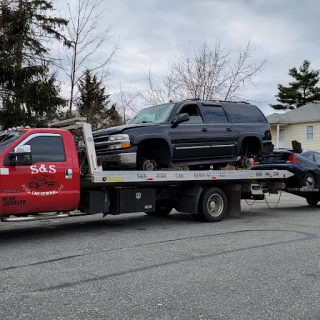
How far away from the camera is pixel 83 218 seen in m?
11.2

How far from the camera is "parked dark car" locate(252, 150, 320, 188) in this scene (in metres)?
12.2

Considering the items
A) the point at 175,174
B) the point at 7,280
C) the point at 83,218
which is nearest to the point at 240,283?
the point at 7,280

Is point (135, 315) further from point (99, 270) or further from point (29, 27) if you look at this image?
point (29, 27)

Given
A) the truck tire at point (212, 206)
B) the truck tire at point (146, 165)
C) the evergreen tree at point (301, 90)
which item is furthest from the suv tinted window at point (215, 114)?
the evergreen tree at point (301, 90)

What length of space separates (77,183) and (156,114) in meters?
2.71

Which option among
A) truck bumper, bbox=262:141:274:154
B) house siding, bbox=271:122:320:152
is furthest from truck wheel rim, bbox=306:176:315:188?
house siding, bbox=271:122:320:152

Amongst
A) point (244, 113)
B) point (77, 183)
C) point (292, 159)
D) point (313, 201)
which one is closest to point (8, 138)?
point (77, 183)

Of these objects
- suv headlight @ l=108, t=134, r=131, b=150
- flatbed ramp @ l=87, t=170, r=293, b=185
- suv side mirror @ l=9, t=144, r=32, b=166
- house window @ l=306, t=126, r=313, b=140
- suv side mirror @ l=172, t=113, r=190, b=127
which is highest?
house window @ l=306, t=126, r=313, b=140

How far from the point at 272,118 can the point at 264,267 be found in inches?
1263

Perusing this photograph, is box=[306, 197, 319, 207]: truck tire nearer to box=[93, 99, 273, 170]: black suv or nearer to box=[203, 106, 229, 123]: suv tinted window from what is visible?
box=[93, 99, 273, 170]: black suv

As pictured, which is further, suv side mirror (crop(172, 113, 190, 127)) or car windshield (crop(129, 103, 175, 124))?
car windshield (crop(129, 103, 175, 124))

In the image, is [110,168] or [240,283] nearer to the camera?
[240,283]

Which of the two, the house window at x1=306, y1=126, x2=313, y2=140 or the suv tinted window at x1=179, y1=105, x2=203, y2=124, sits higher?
the house window at x1=306, y1=126, x2=313, y2=140

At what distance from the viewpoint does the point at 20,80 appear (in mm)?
17844
